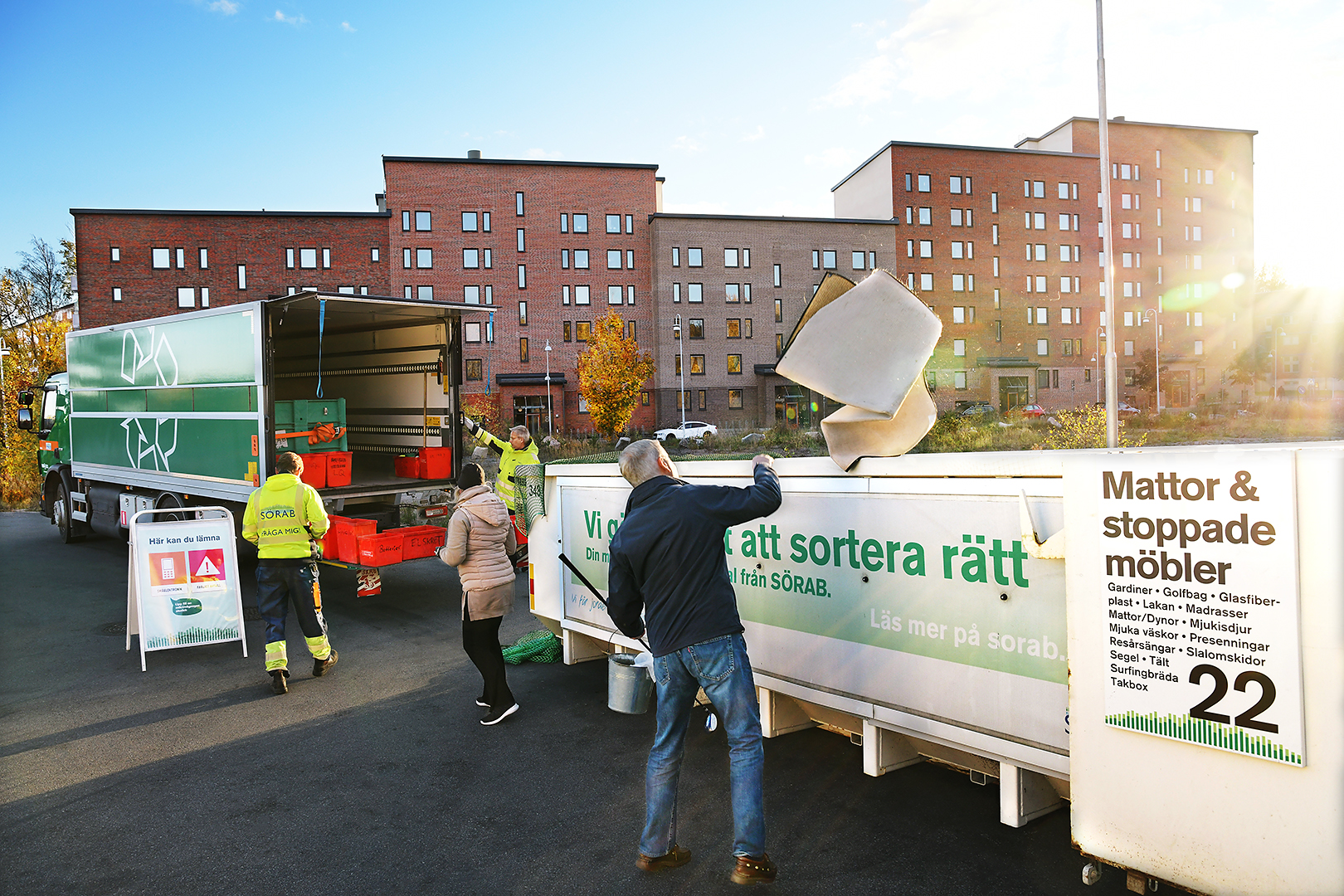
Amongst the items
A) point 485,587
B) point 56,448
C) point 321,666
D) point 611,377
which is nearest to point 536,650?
point 485,587

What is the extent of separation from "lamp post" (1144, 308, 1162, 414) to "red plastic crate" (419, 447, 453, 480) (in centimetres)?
6848

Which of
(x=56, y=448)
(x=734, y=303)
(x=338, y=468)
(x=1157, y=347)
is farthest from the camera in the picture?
(x=1157, y=347)

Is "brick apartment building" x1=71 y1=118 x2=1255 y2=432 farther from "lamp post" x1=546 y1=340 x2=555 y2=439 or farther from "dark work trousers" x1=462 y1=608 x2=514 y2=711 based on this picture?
"dark work trousers" x1=462 y1=608 x2=514 y2=711

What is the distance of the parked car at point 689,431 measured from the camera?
53188mm

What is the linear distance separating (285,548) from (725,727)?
16.6 ft

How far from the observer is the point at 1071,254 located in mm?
72250

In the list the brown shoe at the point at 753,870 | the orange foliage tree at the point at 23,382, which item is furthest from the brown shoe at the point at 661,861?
the orange foliage tree at the point at 23,382

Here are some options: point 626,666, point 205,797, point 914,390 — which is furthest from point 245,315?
point 914,390

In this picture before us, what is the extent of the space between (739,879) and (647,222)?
6035 centimetres

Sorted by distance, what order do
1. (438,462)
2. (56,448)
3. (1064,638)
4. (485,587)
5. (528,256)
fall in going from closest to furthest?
(1064,638) < (485,587) < (438,462) < (56,448) < (528,256)

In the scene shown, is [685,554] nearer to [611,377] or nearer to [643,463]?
[643,463]

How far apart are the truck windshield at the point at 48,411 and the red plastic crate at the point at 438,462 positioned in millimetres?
10642

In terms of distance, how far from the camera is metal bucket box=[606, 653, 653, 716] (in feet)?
16.5

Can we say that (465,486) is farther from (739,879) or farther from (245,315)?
(245,315)
